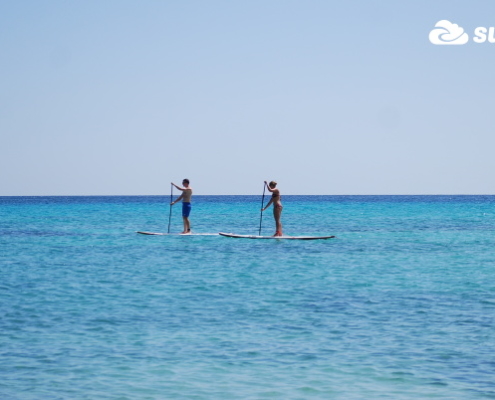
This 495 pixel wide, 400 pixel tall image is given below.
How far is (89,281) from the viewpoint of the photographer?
1695 cm

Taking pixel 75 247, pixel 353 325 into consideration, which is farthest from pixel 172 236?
pixel 353 325

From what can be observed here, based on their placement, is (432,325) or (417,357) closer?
(417,357)

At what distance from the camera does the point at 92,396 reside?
8055 millimetres

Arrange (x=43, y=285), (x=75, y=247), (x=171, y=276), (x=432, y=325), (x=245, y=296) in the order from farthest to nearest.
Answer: (x=75, y=247) < (x=171, y=276) < (x=43, y=285) < (x=245, y=296) < (x=432, y=325)

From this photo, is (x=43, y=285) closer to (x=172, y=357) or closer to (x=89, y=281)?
(x=89, y=281)

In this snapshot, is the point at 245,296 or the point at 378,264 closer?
the point at 245,296

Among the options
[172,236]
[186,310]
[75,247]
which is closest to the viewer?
[186,310]

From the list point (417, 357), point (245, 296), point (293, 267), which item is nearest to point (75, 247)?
point (293, 267)

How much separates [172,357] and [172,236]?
2125cm

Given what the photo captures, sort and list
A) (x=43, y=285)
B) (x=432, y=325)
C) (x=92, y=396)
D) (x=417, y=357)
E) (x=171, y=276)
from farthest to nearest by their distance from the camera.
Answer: (x=171, y=276), (x=43, y=285), (x=432, y=325), (x=417, y=357), (x=92, y=396)

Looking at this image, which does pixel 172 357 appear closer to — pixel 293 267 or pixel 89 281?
pixel 89 281

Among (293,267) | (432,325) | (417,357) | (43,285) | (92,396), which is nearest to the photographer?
(92,396)

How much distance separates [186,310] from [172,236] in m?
18.0

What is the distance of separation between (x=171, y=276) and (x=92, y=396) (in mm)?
9607
